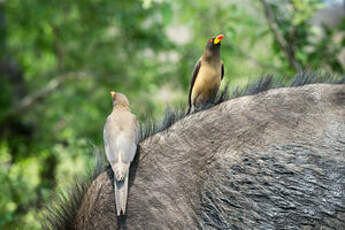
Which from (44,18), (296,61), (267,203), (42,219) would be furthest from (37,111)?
(267,203)

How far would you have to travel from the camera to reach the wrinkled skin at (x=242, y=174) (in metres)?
2.82

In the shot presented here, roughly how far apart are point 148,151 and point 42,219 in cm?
94

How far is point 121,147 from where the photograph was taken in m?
2.85

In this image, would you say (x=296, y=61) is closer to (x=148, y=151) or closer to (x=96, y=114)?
(x=148, y=151)

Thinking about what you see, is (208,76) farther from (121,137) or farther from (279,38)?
(279,38)

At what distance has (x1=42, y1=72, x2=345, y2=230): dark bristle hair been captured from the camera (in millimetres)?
3064

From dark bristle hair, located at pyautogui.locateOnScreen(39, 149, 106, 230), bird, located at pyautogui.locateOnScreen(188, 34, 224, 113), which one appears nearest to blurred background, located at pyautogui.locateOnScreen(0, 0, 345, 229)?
bird, located at pyautogui.locateOnScreen(188, 34, 224, 113)

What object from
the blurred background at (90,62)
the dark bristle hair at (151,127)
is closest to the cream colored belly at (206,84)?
the dark bristle hair at (151,127)

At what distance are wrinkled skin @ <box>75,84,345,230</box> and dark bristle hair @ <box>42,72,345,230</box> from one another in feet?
0.24

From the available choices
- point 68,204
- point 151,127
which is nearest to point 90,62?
point 151,127

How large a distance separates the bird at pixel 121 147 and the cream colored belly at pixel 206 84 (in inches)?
48.2

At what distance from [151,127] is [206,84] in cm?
109

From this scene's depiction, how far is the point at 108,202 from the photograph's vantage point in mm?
2881

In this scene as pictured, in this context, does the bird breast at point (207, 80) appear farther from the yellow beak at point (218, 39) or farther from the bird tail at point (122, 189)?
the bird tail at point (122, 189)
